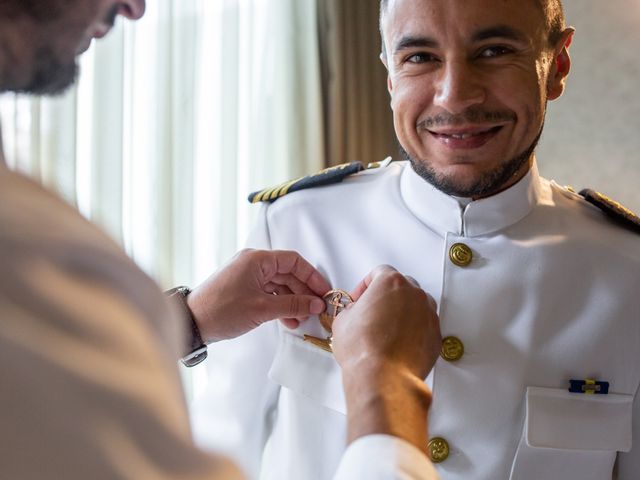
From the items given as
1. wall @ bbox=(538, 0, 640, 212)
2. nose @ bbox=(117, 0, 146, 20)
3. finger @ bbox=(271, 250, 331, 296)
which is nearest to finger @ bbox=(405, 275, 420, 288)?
finger @ bbox=(271, 250, 331, 296)

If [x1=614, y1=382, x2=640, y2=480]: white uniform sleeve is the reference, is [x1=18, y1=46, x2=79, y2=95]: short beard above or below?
above

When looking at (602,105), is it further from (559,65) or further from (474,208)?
(474,208)

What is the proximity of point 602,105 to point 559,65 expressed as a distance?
1.46m

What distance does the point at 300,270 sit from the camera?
1.27 m

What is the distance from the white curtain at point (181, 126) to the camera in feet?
7.25

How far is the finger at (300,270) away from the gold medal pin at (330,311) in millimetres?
20

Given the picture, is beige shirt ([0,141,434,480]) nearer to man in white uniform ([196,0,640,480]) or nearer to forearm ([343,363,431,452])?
forearm ([343,363,431,452])

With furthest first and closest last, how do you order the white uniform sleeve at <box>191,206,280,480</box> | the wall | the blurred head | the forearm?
the wall
the white uniform sleeve at <box>191,206,280,480</box>
the forearm
the blurred head

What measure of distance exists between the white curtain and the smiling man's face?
1088 mm

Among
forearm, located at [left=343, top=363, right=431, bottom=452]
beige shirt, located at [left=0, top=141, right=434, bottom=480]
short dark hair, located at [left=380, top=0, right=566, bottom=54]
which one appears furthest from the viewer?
short dark hair, located at [left=380, top=0, right=566, bottom=54]

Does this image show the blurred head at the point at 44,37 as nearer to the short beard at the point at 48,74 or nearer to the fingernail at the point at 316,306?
the short beard at the point at 48,74

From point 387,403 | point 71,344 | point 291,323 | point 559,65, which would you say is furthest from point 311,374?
point 71,344

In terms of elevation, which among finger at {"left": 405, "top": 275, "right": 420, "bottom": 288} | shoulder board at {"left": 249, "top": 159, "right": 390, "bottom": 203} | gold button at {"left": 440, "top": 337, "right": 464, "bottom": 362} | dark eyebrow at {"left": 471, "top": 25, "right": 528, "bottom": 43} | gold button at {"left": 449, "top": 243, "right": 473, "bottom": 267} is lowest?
gold button at {"left": 440, "top": 337, "right": 464, "bottom": 362}

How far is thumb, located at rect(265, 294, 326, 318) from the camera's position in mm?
1255
